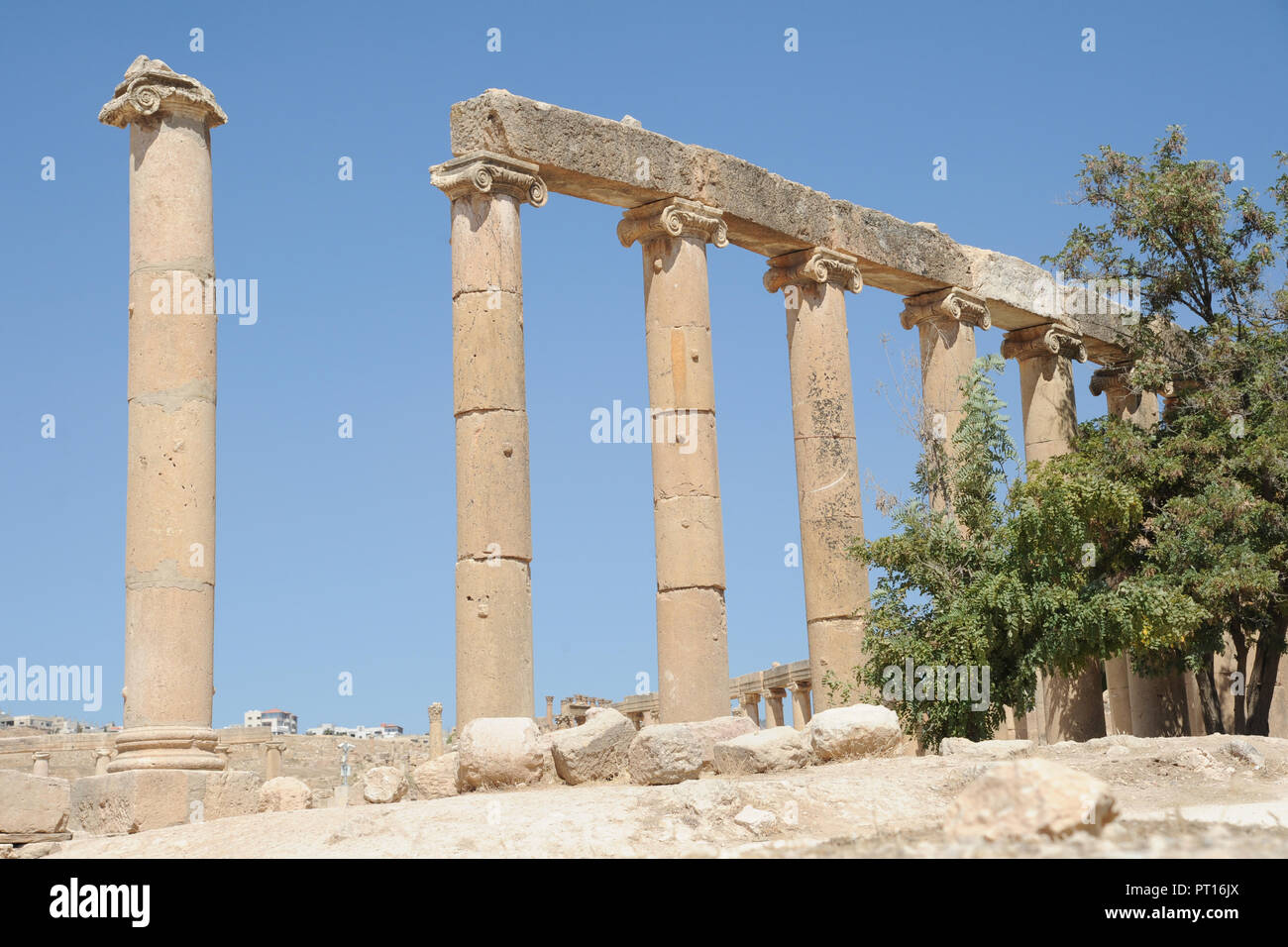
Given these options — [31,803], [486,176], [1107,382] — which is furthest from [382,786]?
[1107,382]

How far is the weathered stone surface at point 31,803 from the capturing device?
1294 centimetres

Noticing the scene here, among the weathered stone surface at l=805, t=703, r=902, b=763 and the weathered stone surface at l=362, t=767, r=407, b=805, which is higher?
the weathered stone surface at l=805, t=703, r=902, b=763

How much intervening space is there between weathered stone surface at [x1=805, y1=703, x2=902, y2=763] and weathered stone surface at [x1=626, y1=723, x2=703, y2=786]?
59.0 inches

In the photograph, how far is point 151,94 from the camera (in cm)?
1589

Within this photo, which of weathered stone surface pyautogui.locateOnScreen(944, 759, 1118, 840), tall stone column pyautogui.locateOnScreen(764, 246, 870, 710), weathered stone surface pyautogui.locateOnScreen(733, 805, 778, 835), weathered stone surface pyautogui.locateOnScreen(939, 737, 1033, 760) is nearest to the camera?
weathered stone surface pyautogui.locateOnScreen(944, 759, 1118, 840)

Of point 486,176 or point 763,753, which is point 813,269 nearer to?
point 486,176

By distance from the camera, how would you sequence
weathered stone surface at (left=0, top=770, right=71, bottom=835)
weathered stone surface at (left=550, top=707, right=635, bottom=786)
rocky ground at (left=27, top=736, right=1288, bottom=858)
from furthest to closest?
1. weathered stone surface at (left=550, top=707, right=635, bottom=786)
2. weathered stone surface at (left=0, top=770, right=71, bottom=835)
3. rocky ground at (left=27, top=736, right=1288, bottom=858)

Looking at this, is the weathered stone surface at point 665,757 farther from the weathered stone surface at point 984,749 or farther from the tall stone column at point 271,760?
the tall stone column at point 271,760

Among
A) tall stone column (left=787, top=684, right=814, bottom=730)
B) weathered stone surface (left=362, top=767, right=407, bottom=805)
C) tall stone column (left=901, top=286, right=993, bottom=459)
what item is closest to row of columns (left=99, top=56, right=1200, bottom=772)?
tall stone column (left=901, top=286, right=993, bottom=459)

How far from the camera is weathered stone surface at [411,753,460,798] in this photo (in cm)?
1445

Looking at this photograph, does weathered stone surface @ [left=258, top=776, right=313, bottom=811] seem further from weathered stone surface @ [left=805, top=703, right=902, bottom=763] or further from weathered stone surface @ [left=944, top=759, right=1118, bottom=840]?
weathered stone surface @ [left=944, top=759, right=1118, bottom=840]

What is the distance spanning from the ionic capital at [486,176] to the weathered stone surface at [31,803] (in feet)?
27.5

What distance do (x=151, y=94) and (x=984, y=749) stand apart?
11.1 metres

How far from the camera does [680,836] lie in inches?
425
